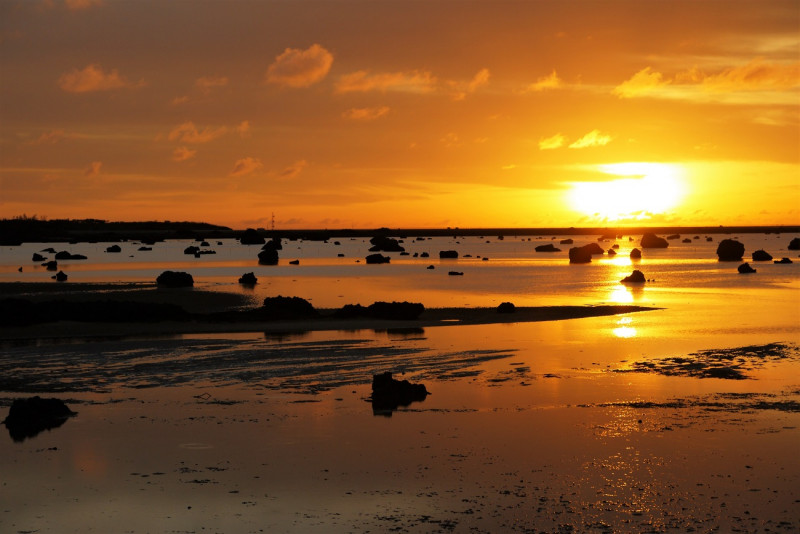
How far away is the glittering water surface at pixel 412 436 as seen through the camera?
1224 centimetres

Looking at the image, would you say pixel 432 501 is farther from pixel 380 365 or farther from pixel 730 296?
pixel 730 296

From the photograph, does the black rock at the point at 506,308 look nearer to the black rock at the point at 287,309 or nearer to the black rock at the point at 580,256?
the black rock at the point at 287,309

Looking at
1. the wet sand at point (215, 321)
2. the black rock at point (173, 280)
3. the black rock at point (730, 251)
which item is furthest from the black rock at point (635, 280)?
the black rock at point (730, 251)

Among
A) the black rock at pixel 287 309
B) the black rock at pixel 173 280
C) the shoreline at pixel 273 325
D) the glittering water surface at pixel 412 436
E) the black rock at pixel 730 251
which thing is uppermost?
the black rock at pixel 730 251

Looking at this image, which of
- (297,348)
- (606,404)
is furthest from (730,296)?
(606,404)

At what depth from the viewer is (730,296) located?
55.0 metres

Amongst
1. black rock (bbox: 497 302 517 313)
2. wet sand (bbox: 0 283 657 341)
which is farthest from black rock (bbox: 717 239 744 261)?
black rock (bbox: 497 302 517 313)

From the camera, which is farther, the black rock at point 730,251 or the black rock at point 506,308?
the black rock at point 730,251

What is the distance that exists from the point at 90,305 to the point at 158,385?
15429 mm

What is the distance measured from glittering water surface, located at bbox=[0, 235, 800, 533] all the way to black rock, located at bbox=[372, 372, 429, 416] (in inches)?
12.0

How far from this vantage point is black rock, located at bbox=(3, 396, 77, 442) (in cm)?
1736

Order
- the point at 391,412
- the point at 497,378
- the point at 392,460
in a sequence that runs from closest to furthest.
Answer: the point at 392,460
the point at 391,412
the point at 497,378

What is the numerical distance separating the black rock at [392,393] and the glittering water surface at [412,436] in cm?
30

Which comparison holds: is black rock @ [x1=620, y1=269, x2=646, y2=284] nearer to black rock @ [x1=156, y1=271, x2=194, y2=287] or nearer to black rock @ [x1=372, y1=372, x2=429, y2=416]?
black rock @ [x1=156, y1=271, x2=194, y2=287]
